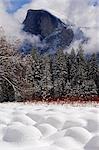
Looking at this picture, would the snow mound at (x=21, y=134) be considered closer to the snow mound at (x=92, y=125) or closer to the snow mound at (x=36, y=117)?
the snow mound at (x=92, y=125)

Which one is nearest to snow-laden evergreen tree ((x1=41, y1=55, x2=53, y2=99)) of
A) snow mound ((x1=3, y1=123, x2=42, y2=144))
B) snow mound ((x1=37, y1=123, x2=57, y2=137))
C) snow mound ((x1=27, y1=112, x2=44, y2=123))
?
snow mound ((x1=27, y1=112, x2=44, y2=123))

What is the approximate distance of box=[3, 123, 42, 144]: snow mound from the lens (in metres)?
6.38

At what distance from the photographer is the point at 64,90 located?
63.5 meters

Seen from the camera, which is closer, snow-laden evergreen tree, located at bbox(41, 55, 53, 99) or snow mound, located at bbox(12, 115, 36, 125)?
snow mound, located at bbox(12, 115, 36, 125)

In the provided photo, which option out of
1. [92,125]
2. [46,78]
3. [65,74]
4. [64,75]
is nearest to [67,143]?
[92,125]

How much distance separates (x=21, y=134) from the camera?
21.1ft

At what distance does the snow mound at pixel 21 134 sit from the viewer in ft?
20.9

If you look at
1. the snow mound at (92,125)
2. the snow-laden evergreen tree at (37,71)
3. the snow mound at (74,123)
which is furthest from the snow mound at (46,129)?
the snow-laden evergreen tree at (37,71)

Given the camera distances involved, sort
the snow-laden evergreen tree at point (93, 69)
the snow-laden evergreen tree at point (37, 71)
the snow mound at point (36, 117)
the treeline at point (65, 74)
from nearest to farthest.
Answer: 1. the snow mound at point (36, 117)
2. the snow-laden evergreen tree at point (37, 71)
3. the treeline at point (65, 74)
4. the snow-laden evergreen tree at point (93, 69)

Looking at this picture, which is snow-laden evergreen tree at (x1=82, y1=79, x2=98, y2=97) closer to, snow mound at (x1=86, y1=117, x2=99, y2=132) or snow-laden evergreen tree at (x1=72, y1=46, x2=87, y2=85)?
snow-laden evergreen tree at (x1=72, y1=46, x2=87, y2=85)

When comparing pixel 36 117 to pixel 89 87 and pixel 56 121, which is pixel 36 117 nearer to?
pixel 56 121

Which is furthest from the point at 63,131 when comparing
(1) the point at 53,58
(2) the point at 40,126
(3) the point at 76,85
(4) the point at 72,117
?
(1) the point at 53,58

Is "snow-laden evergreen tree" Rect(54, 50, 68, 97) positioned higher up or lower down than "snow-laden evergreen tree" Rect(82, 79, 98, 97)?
higher up

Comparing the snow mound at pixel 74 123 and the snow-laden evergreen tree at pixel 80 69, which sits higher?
the snow mound at pixel 74 123
